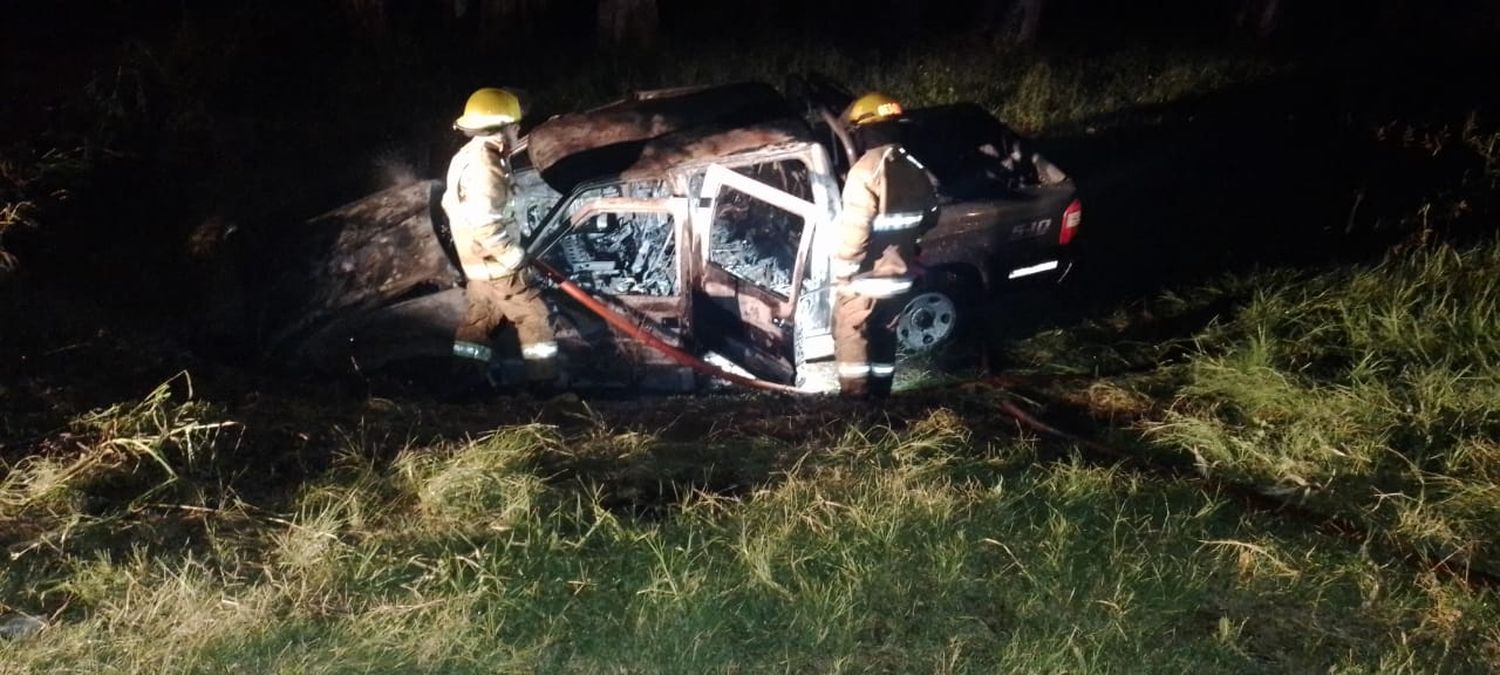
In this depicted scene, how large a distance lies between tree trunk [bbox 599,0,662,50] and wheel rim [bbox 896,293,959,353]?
102 inches

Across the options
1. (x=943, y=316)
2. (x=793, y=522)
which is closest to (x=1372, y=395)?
(x=943, y=316)

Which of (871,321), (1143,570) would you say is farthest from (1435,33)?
(1143,570)

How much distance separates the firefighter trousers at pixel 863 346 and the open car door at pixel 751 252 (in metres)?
0.24

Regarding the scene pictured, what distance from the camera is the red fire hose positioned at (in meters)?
4.75

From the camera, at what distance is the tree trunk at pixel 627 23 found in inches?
259

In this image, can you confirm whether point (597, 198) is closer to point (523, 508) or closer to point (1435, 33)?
point (523, 508)

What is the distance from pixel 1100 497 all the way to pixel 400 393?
3.01 meters

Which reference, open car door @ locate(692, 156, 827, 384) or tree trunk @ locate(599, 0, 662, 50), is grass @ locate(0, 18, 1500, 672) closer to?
open car door @ locate(692, 156, 827, 384)

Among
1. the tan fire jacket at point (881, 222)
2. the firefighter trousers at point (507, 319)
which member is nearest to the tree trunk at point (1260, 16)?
the tan fire jacket at point (881, 222)

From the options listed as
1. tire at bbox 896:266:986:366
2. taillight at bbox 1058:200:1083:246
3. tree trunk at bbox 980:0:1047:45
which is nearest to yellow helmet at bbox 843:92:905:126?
tire at bbox 896:266:986:366

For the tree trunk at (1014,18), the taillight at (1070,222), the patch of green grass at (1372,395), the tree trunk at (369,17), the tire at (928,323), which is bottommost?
the patch of green grass at (1372,395)

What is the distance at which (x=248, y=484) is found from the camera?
412 cm

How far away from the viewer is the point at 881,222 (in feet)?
15.7

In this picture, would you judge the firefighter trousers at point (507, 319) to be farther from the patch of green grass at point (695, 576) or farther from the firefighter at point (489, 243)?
the patch of green grass at point (695, 576)
